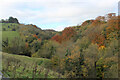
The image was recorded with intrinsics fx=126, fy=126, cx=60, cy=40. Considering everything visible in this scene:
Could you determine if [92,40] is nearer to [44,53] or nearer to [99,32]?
[99,32]

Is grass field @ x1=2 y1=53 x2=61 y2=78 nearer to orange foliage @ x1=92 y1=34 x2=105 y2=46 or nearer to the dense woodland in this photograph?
the dense woodland

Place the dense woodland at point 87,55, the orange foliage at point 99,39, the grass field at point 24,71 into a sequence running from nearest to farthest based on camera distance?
the grass field at point 24,71, the dense woodland at point 87,55, the orange foliage at point 99,39

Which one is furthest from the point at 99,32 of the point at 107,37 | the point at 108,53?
the point at 108,53

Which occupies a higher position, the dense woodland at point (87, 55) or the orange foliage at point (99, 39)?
the orange foliage at point (99, 39)

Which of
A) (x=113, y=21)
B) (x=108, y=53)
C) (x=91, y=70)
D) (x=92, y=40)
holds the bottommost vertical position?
(x=91, y=70)

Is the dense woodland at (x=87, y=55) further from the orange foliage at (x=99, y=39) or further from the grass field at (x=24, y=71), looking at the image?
the grass field at (x=24, y=71)

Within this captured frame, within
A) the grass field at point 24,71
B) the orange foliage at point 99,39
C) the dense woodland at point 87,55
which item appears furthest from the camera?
the orange foliage at point 99,39

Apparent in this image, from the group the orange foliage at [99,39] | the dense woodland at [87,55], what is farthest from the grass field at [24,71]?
the orange foliage at [99,39]

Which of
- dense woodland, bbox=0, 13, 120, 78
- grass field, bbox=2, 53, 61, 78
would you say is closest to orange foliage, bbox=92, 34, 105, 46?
dense woodland, bbox=0, 13, 120, 78

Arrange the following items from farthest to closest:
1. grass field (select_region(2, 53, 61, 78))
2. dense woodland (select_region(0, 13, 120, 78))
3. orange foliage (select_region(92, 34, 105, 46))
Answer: orange foliage (select_region(92, 34, 105, 46)) → dense woodland (select_region(0, 13, 120, 78)) → grass field (select_region(2, 53, 61, 78))

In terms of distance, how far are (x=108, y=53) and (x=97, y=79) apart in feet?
19.8

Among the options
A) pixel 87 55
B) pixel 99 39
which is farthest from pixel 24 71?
pixel 99 39

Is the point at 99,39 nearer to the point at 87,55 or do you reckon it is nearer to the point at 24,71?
the point at 87,55

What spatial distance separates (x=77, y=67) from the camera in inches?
652
